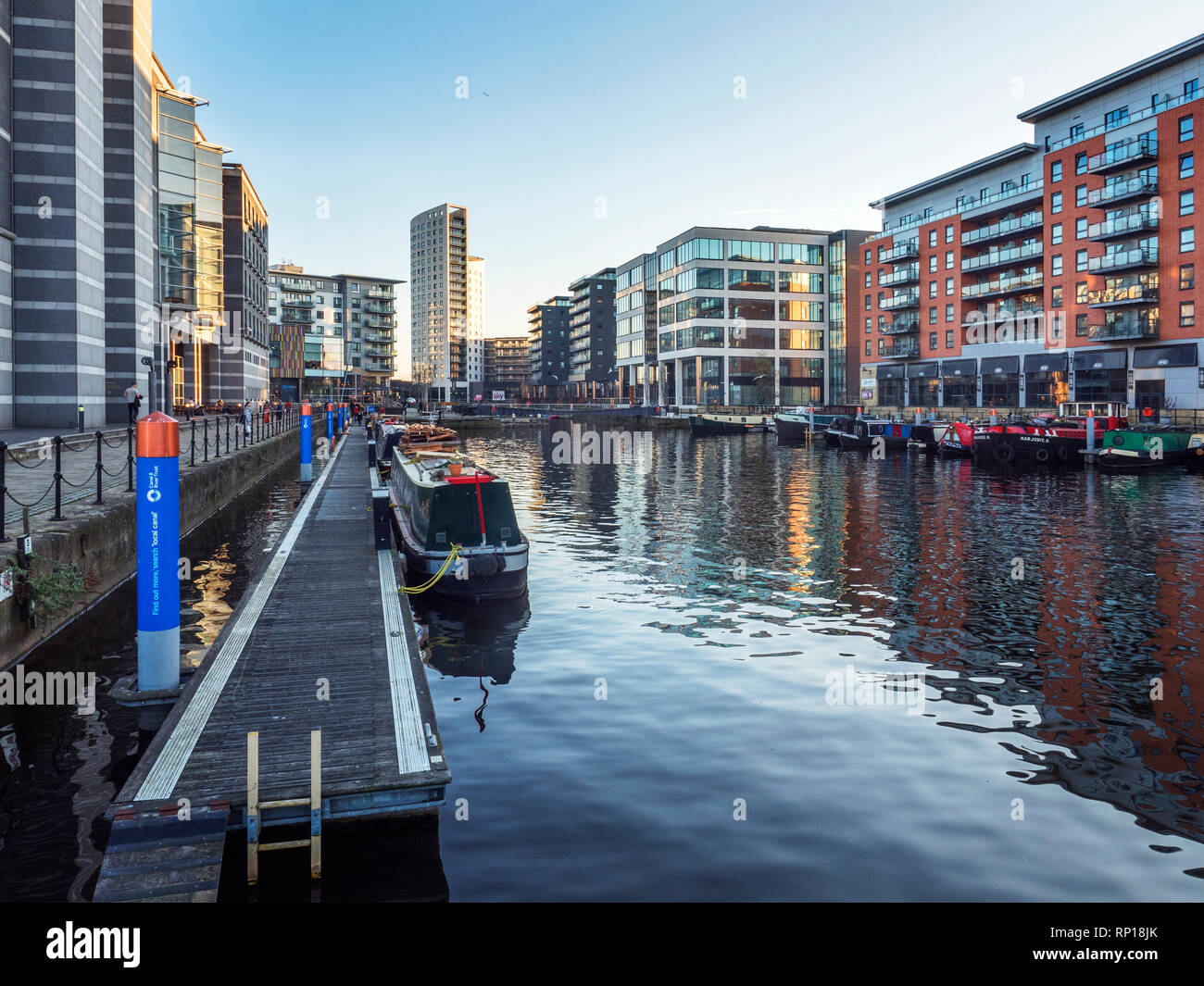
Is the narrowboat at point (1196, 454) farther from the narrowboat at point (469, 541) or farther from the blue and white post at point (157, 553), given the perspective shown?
the blue and white post at point (157, 553)

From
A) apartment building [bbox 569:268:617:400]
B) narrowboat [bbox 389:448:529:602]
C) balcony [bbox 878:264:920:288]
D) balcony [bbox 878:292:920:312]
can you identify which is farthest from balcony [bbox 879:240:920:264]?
apartment building [bbox 569:268:617:400]

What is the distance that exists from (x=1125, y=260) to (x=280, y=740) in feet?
227

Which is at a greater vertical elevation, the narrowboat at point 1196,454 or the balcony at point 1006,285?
the balcony at point 1006,285

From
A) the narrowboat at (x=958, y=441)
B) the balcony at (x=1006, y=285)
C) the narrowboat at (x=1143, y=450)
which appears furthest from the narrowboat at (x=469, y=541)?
the balcony at (x=1006, y=285)

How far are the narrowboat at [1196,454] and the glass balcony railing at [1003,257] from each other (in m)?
31.7

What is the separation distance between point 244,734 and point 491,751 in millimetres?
2585

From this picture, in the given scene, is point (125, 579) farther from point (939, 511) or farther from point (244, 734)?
point (939, 511)

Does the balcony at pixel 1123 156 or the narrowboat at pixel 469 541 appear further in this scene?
the balcony at pixel 1123 156

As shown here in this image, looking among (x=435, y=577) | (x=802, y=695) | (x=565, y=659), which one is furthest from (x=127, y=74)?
(x=802, y=695)

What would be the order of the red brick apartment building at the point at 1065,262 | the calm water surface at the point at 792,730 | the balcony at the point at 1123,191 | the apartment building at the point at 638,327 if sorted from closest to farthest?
the calm water surface at the point at 792,730 → the red brick apartment building at the point at 1065,262 → the balcony at the point at 1123,191 → the apartment building at the point at 638,327

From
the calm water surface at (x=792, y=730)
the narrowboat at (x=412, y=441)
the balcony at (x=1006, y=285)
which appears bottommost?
the calm water surface at (x=792, y=730)

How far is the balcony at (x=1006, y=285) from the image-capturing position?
239ft

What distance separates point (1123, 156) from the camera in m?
61.3

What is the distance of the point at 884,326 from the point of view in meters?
92.2
